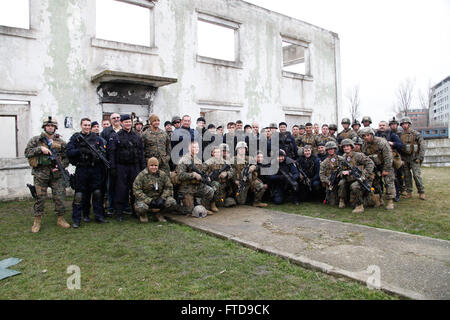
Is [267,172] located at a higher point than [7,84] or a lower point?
lower

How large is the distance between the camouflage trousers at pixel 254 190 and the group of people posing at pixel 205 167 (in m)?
0.02

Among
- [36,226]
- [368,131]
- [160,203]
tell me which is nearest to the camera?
[36,226]

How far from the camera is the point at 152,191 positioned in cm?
619

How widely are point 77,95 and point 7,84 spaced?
159cm

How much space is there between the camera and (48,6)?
8.34 metres

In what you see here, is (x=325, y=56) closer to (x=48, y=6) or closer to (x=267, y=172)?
(x=267, y=172)

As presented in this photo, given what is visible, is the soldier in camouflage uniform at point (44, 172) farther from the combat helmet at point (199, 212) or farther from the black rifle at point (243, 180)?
the black rifle at point (243, 180)

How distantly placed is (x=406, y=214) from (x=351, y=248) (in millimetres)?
2827

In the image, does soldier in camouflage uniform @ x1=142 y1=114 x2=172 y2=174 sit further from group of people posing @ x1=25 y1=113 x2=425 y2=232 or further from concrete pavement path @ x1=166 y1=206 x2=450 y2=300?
concrete pavement path @ x1=166 y1=206 x2=450 y2=300

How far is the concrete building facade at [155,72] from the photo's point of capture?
8141mm

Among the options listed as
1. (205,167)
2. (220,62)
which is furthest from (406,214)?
(220,62)

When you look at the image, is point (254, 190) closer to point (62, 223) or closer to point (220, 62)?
point (62, 223)
